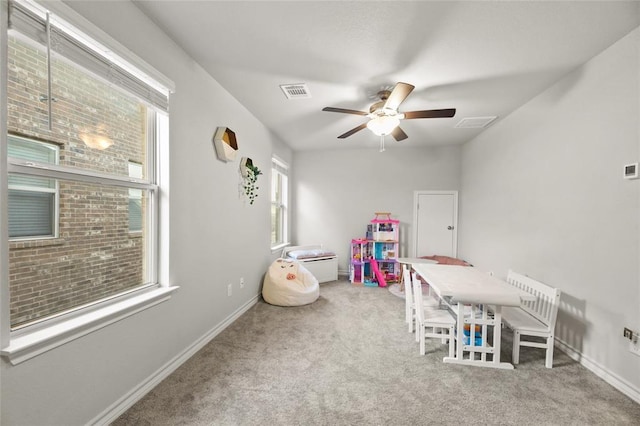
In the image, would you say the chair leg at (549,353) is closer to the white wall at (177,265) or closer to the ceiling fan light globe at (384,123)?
the ceiling fan light globe at (384,123)

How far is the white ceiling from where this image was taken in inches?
60.9

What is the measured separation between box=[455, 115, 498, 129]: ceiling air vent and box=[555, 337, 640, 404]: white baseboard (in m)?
2.59

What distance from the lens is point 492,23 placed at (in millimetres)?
1641

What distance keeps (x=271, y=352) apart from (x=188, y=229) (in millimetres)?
1250

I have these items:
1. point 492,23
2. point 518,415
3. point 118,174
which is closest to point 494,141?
point 492,23

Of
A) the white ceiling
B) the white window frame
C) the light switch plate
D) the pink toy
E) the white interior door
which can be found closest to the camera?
the white window frame

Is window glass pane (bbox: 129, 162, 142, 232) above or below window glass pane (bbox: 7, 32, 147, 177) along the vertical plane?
below

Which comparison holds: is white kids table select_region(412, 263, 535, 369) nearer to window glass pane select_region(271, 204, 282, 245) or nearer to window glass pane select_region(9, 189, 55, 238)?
window glass pane select_region(9, 189, 55, 238)

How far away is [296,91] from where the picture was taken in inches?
102

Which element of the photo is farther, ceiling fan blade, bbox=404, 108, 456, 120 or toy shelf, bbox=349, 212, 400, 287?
toy shelf, bbox=349, 212, 400, 287

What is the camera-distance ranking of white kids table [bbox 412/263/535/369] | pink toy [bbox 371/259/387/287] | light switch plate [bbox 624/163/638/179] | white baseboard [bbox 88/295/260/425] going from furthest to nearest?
1. pink toy [bbox 371/259/387/287]
2. white kids table [bbox 412/263/535/369]
3. light switch plate [bbox 624/163/638/179]
4. white baseboard [bbox 88/295/260/425]

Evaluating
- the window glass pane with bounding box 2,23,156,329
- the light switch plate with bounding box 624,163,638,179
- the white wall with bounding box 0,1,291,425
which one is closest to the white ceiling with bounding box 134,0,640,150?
the white wall with bounding box 0,1,291,425

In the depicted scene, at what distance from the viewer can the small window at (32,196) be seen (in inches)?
43.5

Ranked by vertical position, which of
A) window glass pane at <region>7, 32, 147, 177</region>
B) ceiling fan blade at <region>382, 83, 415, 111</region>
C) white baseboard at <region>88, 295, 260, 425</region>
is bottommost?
white baseboard at <region>88, 295, 260, 425</region>
